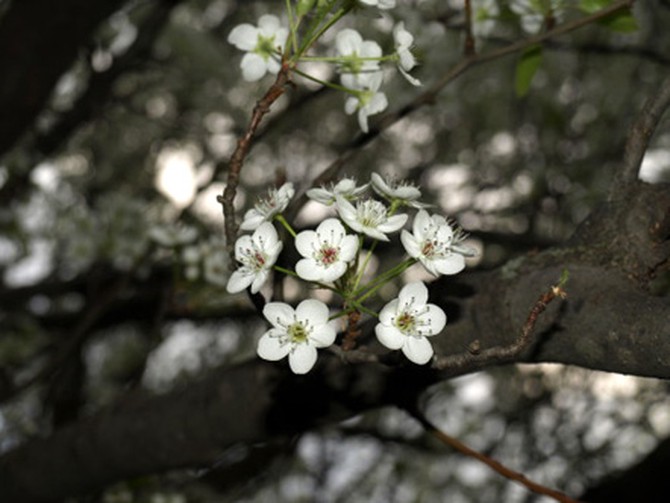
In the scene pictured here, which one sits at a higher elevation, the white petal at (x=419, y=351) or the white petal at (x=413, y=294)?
the white petal at (x=413, y=294)

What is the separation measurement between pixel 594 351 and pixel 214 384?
73 cm

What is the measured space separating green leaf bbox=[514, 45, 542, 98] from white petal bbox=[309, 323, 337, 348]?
655mm

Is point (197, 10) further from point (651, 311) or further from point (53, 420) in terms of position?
point (651, 311)

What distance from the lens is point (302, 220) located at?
2656 mm

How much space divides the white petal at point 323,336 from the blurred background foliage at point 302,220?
739 millimetres

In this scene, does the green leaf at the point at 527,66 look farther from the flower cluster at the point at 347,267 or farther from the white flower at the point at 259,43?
the flower cluster at the point at 347,267

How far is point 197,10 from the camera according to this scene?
3740mm

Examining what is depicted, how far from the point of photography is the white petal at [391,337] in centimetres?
77

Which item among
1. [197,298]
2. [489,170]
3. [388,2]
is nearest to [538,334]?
[388,2]

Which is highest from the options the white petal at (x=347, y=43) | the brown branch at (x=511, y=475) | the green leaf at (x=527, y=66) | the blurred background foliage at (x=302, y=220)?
the white petal at (x=347, y=43)

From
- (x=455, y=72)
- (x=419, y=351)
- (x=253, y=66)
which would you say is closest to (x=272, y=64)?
(x=253, y=66)

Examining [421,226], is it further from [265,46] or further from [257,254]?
[265,46]

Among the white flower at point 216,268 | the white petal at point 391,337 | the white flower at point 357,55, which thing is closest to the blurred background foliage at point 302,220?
the white flower at point 216,268

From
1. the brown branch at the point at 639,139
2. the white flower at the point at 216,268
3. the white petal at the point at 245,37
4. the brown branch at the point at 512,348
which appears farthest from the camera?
the white flower at the point at 216,268
